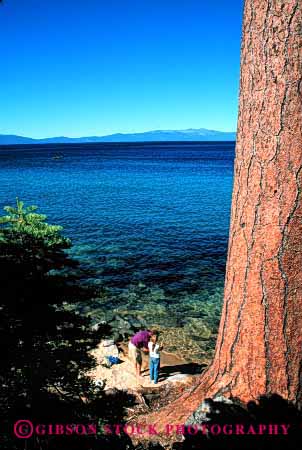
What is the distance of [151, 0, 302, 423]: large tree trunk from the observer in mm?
2789

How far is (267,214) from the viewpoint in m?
3.06

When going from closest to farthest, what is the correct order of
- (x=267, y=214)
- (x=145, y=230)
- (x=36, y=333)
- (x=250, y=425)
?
1. (x=267, y=214)
2. (x=250, y=425)
3. (x=36, y=333)
4. (x=145, y=230)

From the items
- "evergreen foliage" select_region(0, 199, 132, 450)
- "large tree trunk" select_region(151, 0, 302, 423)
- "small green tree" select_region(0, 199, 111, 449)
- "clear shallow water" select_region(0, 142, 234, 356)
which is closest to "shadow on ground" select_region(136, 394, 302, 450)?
"large tree trunk" select_region(151, 0, 302, 423)

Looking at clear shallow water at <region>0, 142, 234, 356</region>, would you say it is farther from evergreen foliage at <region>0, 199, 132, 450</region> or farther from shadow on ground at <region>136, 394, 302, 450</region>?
shadow on ground at <region>136, 394, 302, 450</region>

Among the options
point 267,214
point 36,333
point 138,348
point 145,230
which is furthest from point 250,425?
point 145,230

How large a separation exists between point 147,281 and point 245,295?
46.8 ft

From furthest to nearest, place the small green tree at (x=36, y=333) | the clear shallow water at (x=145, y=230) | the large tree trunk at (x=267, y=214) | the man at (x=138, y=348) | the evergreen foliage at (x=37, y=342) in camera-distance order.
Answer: the clear shallow water at (x=145, y=230) < the man at (x=138, y=348) < the small green tree at (x=36, y=333) < the evergreen foliage at (x=37, y=342) < the large tree trunk at (x=267, y=214)

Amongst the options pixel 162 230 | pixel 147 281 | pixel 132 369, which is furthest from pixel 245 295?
pixel 162 230

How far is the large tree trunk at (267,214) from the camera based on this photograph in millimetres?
2789

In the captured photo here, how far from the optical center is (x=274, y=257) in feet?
10.1

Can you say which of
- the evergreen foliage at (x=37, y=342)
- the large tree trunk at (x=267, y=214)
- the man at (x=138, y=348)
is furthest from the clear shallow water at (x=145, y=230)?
the large tree trunk at (x=267, y=214)

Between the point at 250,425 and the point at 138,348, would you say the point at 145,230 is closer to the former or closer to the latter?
the point at 138,348

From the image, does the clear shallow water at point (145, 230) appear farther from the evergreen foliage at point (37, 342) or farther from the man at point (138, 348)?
the evergreen foliage at point (37, 342)

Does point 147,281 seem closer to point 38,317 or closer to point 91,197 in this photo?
point 38,317
